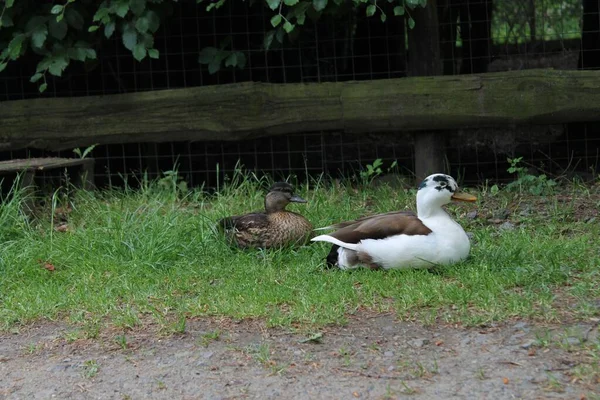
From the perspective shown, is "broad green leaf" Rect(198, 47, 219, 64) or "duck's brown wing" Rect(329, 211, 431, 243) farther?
"broad green leaf" Rect(198, 47, 219, 64)

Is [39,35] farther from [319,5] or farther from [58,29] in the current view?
[319,5]

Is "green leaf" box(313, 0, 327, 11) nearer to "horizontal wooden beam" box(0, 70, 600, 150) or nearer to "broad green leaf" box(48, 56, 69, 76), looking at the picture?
"horizontal wooden beam" box(0, 70, 600, 150)

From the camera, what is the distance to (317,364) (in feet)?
14.4

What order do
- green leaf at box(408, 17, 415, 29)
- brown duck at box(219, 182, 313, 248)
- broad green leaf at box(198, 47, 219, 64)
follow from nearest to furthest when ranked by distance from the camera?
brown duck at box(219, 182, 313, 248) → green leaf at box(408, 17, 415, 29) → broad green leaf at box(198, 47, 219, 64)

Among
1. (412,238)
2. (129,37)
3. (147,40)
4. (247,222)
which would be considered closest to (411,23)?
(147,40)

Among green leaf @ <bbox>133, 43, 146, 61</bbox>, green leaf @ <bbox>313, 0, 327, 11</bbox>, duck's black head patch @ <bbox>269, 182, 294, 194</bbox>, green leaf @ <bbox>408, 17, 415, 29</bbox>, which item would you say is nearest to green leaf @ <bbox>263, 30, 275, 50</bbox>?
green leaf @ <bbox>313, 0, 327, 11</bbox>

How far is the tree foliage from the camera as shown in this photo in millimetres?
8148

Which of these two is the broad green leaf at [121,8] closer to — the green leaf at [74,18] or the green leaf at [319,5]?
the green leaf at [74,18]

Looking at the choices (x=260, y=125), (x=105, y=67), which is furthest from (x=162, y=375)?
(x=105, y=67)

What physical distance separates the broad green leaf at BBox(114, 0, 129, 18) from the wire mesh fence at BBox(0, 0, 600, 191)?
0.97m

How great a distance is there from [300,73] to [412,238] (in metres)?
4.27

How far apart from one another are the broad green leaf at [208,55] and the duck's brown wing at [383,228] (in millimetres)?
3624

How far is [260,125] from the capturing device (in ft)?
28.1

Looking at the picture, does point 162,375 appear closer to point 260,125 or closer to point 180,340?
point 180,340
